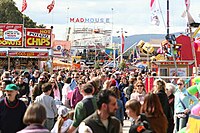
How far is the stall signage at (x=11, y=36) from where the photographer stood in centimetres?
4000

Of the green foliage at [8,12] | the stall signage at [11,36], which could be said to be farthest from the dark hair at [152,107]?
the green foliage at [8,12]

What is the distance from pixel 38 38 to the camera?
40.5 meters

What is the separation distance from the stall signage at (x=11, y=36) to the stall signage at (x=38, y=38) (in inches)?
25.9

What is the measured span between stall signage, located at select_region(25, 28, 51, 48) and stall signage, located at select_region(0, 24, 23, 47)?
25.9 inches

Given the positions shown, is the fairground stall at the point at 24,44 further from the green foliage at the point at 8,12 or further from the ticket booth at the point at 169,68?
the green foliage at the point at 8,12

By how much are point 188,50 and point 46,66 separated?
510 inches

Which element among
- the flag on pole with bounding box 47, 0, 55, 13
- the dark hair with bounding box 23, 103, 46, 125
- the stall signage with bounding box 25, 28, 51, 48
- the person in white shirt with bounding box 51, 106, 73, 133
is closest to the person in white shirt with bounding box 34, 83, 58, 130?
the person in white shirt with bounding box 51, 106, 73, 133

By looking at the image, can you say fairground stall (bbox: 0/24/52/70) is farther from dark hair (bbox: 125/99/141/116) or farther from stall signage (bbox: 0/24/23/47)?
dark hair (bbox: 125/99/141/116)

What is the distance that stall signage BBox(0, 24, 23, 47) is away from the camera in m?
40.0

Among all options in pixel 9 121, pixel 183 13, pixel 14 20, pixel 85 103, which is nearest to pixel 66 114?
pixel 85 103

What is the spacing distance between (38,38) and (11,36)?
2.23 m

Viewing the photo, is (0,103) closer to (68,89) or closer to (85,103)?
(85,103)

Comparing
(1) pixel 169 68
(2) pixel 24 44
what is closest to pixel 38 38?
(2) pixel 24 44

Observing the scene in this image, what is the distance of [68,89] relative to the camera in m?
12.5
